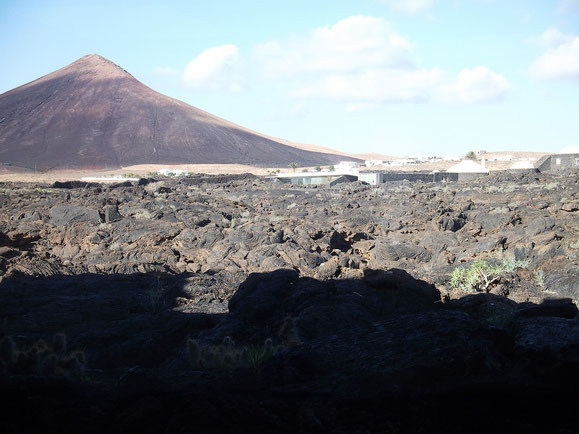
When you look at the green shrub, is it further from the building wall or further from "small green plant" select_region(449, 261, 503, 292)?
the building wall

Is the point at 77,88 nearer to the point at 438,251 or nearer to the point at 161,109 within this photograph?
the point at 161,109

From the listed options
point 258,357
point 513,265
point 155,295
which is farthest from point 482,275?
point 258,357

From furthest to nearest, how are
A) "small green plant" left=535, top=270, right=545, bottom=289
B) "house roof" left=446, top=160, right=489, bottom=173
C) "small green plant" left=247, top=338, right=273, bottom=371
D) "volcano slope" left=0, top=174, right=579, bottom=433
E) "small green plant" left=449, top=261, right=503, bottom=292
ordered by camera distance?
"house roof" left=446, top=160, right=489, bottom=173, "small green plant" left=535, top=270, right=545, bottom=289, "small green plant" left=449, top=261, right=503, bottom=292, "small green plant" left=247, top=338, right=273, bottom=371, "volcano slope" left=0, top=174, right=579, bottom=433

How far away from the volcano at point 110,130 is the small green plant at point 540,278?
274ft

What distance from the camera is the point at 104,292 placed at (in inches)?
404

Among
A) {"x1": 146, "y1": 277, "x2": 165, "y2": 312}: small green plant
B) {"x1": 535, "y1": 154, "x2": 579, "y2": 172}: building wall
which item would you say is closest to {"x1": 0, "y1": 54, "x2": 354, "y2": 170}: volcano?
{"x1": 535, "y1": 154, "x2": 579, "y2": 172}: building wall

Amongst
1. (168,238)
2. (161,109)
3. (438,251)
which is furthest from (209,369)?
(161,109)

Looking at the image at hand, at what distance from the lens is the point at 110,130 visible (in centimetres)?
10669

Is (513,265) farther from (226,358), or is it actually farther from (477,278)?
(226,358)

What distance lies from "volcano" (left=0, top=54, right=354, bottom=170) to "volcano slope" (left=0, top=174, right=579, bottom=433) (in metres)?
77.1

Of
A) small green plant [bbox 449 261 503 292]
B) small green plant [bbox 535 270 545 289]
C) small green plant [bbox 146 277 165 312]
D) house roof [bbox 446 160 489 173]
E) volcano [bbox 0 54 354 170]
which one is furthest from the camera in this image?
volcano [bbox 0 54 354 170]

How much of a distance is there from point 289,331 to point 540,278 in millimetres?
7072

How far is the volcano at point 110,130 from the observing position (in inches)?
3703

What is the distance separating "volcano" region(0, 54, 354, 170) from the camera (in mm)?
94062
